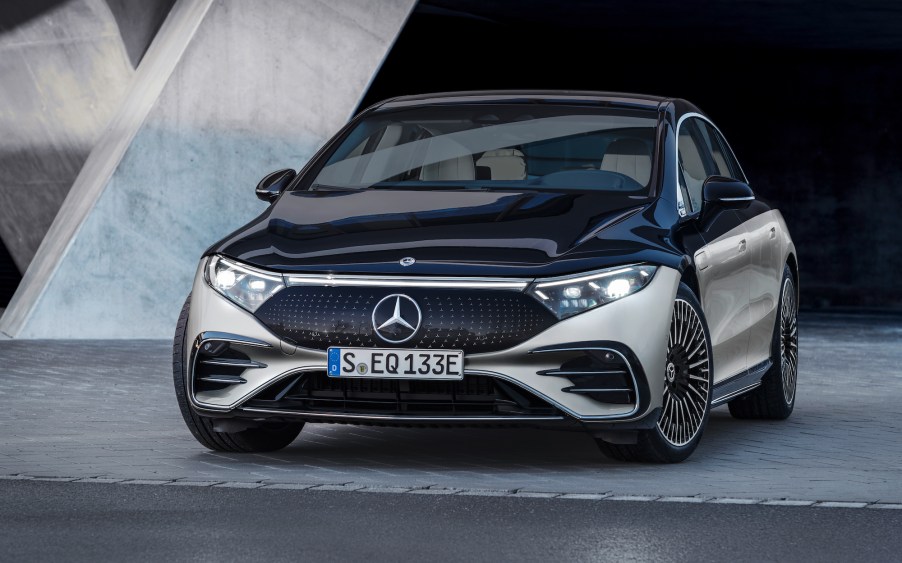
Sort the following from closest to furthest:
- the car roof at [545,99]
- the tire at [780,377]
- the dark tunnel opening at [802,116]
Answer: the car roof at [545,99]
the tire at [780,377]
the dark tunnel opening at [802,116]

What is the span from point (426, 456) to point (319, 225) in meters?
1.14

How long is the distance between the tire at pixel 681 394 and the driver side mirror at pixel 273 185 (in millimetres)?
1973

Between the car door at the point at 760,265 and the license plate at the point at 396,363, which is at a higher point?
the license plate at the point at 396,363

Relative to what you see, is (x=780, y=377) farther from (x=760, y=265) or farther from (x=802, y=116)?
(x=802, y=116)

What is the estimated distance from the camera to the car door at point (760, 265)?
8453 millimetres

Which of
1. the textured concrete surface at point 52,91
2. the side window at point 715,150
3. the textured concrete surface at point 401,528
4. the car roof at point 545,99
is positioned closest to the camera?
the textured concrete surface at point 401,528

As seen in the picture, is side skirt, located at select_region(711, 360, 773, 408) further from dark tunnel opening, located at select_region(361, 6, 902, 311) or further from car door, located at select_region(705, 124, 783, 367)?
dark tunnel opening, located at select_region(361, 6, 902, 311)

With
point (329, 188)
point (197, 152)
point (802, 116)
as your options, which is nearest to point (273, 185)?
point (329, 188)

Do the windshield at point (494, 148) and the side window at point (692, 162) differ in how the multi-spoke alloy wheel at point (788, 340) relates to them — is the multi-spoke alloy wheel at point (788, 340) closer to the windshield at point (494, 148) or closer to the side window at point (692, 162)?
the side window at point (692, 162)

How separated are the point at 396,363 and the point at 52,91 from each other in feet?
47.1

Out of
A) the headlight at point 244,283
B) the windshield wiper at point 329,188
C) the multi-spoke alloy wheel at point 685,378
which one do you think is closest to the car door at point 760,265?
the multi-spoke alloy wheel at point 685,378

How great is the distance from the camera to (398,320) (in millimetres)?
6633

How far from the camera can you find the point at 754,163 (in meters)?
25.6

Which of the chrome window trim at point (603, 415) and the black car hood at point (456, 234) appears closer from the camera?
the chrome window trim at point (603, 415)
